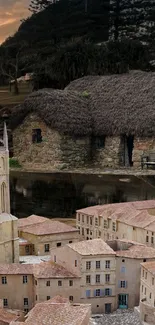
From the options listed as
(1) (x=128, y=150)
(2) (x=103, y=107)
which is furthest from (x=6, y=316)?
(2) (x=103, y=107)

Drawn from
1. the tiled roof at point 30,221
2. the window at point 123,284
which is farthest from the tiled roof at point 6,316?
the tiled roof at point 30,221

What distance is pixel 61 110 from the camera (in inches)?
2840

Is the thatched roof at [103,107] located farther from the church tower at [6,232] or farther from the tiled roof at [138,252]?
the tiled roof at [138,252]

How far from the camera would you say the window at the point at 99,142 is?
246 ft

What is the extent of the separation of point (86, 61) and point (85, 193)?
1381 inches

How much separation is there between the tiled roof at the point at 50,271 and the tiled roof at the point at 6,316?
3.35 metres

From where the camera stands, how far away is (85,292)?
34.1 m

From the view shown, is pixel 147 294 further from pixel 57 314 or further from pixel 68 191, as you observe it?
pixel 68 191

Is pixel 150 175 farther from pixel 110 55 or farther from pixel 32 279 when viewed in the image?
pixel 32 279

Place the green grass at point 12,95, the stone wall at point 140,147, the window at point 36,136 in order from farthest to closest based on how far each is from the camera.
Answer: the green grass at point 12,95 → the window at point 36,136 → the stone wall at point 140,147

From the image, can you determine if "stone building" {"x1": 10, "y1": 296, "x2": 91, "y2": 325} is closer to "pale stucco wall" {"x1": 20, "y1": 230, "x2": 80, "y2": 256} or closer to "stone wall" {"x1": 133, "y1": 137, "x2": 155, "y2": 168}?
"pale stucco wall" {"x1": 20, "y1": 230, "x2": 80, "y2": 256}

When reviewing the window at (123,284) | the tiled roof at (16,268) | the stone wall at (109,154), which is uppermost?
the stone wall at (109,154)

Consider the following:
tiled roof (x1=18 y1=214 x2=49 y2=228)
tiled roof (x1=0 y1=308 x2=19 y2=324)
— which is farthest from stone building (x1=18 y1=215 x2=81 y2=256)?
tiled roof (x1=0 y1=308 x2=19 y2=324)

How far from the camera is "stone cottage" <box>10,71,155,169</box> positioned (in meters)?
70.8
